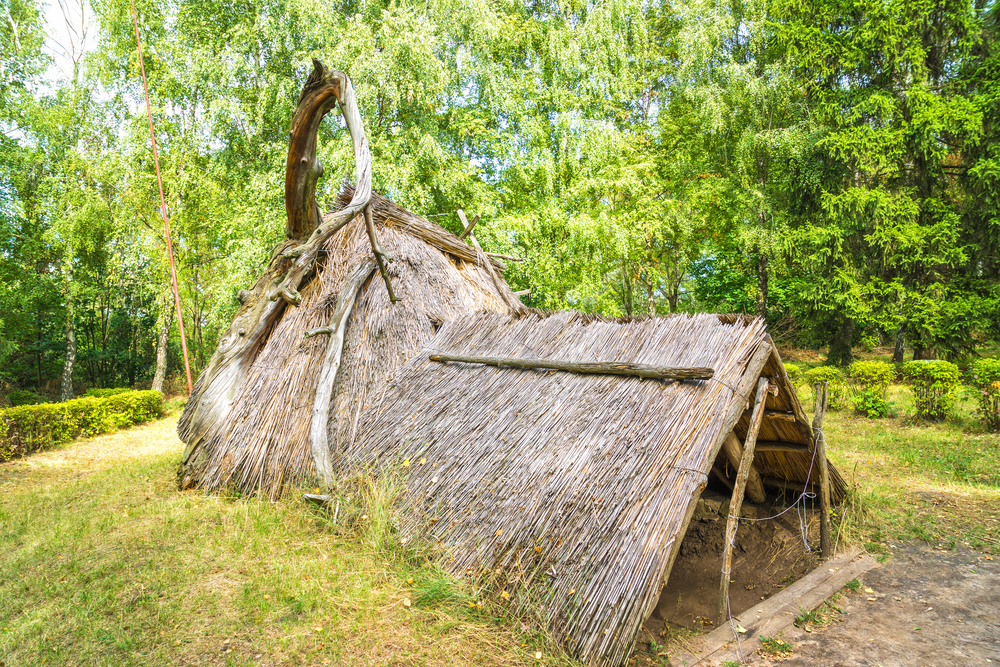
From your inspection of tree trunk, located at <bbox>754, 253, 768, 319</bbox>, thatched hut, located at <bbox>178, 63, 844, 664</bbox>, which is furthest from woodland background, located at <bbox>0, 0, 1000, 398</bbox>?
thatched hut, located at <bbox>178, 63, 844, 664</bbox>

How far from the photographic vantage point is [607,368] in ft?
15.0

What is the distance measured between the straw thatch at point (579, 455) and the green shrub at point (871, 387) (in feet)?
21.1

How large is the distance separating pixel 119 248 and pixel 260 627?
16.0 meters

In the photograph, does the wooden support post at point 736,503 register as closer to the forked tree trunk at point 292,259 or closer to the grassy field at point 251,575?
the grassy field at point 251,575

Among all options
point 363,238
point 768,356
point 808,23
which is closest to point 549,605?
point 768,356

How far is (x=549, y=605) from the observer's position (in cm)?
330

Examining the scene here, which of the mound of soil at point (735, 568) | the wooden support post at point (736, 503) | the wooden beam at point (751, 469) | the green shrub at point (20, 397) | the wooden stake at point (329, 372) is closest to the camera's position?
the wooden support post at point (736, 503)

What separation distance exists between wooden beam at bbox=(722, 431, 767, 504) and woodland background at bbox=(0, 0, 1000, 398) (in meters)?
9.30

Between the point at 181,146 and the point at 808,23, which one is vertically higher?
the point at 808,23

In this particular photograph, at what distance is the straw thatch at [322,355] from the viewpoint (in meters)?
5.70

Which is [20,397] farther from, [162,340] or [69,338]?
[162,340]

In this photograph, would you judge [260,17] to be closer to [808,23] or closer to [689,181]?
[689,181]

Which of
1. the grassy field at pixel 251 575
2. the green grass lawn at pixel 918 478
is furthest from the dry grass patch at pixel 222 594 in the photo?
the green grass lawn at pixel 918 478

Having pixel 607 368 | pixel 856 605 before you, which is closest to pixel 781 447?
pixel 856 605
